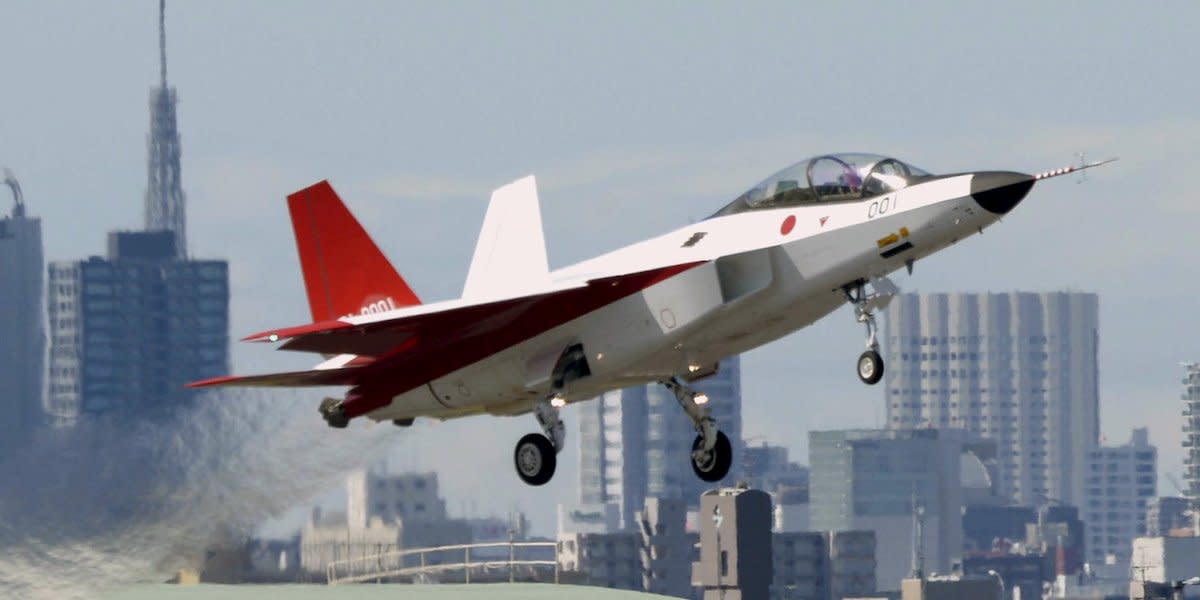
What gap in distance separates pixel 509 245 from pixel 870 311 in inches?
410

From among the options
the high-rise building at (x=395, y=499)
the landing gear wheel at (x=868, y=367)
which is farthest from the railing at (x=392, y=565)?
the landing gear wheel at (x=868, y=367)

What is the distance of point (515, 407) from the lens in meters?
52.7

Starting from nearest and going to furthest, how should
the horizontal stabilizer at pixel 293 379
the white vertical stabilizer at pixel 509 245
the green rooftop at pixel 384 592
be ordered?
the horizontal stabilizer at pixel 293 379 → the white vertical stabilizer at pixel 509 245 → the green rooftop at pixel 384 592

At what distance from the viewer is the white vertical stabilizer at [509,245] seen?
56.1 m

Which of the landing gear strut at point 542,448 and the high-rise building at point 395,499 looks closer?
the landing gear strut at point 542,448

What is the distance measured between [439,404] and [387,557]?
57.7 metres

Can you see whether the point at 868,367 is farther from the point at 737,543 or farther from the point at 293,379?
the point at 737,543

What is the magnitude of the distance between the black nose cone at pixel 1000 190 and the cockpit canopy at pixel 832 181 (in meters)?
1.29

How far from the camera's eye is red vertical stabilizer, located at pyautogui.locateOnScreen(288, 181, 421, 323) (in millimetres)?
56969

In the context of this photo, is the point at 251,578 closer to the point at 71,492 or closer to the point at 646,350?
the point at 71,492

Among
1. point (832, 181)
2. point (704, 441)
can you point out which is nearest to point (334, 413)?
point (704, 441)

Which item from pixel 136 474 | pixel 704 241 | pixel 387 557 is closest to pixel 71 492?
pixel 136 474

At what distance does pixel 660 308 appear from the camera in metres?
49.6

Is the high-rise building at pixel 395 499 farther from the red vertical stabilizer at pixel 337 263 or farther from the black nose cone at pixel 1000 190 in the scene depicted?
the black nose cone at pixel 1000 190
